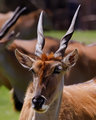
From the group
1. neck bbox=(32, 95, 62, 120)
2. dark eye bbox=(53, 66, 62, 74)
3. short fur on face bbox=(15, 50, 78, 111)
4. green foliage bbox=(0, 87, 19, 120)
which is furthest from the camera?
green foliage bbox=(0, 87, 19, 120)

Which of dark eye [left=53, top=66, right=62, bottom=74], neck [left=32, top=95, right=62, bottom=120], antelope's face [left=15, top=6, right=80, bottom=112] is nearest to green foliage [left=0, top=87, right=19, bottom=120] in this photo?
neck [left=32, top=95, right=62, bottom=120]

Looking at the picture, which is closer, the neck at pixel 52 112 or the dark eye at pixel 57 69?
the dark eye at pixel 57 69

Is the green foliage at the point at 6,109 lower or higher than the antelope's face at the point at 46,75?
lower

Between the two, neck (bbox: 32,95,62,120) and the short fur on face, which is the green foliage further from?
the short fur on face

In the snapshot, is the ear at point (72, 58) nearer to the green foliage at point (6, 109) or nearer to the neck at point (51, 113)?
the neck at point (51, 113)

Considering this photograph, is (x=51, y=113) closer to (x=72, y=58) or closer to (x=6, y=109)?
(x=72, y=58)

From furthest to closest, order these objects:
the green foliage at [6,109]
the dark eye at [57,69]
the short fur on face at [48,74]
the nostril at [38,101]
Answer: the green foliage at [6,109], the dark eye at [57,69], the short fur on face at [48,74], the nostril at [38,101]

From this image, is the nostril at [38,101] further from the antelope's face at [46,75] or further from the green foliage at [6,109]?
the green foliage at [6,109]

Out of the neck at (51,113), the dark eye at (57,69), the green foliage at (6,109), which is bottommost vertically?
the green foliage at (6,109)

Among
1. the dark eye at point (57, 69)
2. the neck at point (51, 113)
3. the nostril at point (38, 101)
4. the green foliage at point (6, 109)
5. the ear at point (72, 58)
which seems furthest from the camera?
the green foliage at point (6, 109)

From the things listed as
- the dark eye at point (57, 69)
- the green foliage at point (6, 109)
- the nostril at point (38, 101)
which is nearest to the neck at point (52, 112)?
the dark eye at point (57, 69)

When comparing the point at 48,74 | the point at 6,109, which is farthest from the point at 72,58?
the point at 6,109

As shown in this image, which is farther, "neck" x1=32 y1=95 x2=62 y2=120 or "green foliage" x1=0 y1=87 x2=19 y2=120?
"green foliage" x1=0 y1=87 x2=19 y2=120

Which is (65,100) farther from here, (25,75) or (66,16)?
(66,16)
